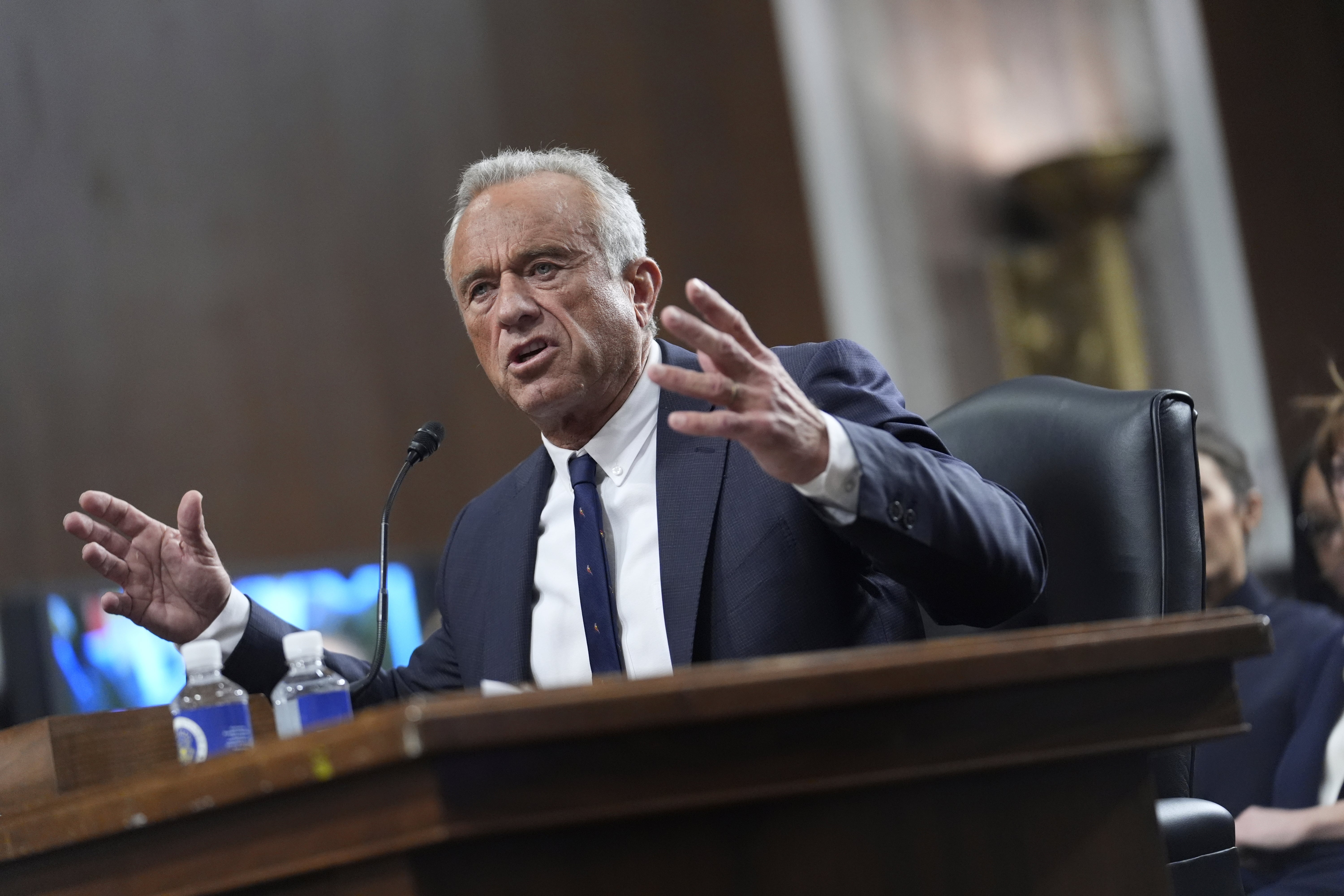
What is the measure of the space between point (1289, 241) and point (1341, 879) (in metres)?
A: 2.75

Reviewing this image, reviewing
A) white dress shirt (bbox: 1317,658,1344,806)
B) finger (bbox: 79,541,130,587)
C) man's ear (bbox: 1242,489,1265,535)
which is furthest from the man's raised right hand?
man's ear (bbox: 1242,489,1265,535)

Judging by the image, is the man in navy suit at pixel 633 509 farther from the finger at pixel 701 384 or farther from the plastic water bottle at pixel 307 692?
the plastic water bottle at pixel 307 692

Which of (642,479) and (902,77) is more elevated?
(902,77)

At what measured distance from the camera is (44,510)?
3826 mm

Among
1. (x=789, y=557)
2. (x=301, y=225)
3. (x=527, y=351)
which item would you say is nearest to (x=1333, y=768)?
(x=789, y=557)

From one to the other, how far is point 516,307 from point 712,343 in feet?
2.42

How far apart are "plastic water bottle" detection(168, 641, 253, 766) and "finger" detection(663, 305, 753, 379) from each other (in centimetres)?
51

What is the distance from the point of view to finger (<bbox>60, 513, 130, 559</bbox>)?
1.58 metres

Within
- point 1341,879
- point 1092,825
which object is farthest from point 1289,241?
point 1092,825

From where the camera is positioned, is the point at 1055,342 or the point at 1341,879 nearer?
the point at 1341,879

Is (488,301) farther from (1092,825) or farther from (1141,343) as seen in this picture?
(1141,343)

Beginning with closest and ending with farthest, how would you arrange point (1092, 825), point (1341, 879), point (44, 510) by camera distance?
1. point (1092, 825)
2. point (1341, 879)
3. point (44, 510)

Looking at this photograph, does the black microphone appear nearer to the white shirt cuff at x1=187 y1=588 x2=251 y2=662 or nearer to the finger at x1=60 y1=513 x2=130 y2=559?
the white shirt cuff at x1=187 y1=588 x2=251 y2=662

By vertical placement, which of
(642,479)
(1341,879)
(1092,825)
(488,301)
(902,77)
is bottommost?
(1341,879)
